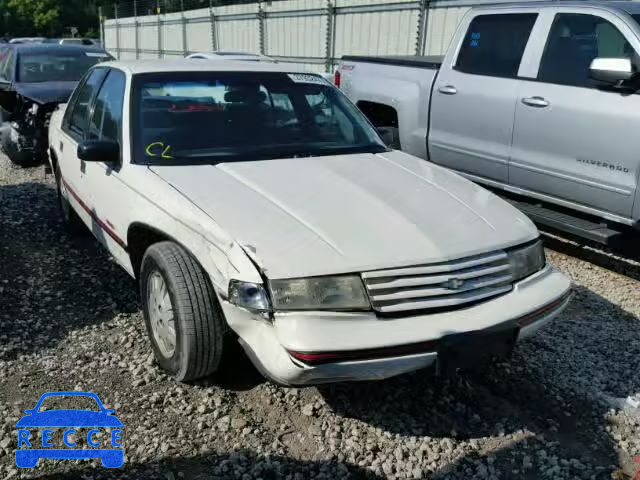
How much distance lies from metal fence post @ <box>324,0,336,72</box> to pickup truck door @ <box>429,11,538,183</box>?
402 inches

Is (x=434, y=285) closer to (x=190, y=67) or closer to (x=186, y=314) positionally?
(x=186, y=314)

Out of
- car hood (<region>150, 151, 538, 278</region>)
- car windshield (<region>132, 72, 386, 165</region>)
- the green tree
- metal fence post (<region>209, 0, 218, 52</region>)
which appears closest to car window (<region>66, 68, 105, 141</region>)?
car windshield (<region>132, 72, 386, 165</region>)

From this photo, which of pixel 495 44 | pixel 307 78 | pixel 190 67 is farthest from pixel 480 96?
pixel 190 67

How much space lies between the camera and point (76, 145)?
4.65 meters

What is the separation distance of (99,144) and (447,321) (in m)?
2.24

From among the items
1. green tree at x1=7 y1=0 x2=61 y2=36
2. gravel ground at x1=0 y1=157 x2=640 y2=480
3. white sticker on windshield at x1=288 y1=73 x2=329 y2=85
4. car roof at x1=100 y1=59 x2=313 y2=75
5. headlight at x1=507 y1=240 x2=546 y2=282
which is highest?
green tree at x1=7 y1=0 x2=61 y2=36

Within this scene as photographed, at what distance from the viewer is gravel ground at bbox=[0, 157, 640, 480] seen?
9.10 ft

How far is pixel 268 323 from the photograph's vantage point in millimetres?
2609

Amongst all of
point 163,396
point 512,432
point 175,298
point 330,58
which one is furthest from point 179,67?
point 330,58

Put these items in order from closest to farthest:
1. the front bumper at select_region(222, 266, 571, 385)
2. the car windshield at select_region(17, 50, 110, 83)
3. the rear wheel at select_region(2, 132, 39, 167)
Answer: the front bumper at select_region(222, 266, 571, 385), the rear wheel at select_region(2, 132, 39, 167), the car windshield at select_region(17, 50, 110, 83)

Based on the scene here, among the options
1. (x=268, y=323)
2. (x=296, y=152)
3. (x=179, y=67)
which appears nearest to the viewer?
(x=268, y=323)

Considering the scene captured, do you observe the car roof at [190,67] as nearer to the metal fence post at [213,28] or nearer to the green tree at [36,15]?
the metal fence post at [213,28]

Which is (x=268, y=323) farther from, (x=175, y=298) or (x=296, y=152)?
(x=296, y=152)

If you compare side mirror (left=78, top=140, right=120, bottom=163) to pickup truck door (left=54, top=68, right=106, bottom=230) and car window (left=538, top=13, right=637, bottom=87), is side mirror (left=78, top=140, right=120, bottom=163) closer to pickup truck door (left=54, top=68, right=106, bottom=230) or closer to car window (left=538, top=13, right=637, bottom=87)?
pickup truck door (left=54, top=68, right=106, bottom=230)
